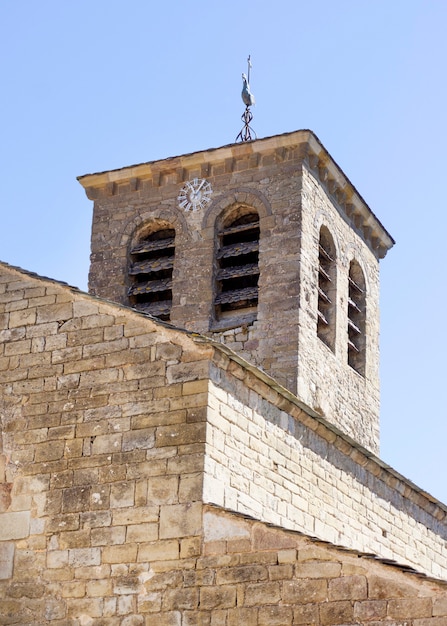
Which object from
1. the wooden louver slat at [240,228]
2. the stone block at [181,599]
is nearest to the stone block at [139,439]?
the stone block at [181,599]

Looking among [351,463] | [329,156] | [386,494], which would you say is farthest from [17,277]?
[329,156]

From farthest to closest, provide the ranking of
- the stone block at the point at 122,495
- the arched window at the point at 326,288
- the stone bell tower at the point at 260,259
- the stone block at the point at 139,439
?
the arched window at the point at 326,288, the stone bell tower at the point at 260,259, the stone block at the point at 139,439, the stone block at the point at 122,495

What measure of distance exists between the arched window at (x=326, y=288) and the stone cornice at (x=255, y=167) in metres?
0.86

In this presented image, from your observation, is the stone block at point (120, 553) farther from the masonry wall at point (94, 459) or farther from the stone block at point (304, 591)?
the stone block at point (304, 591)

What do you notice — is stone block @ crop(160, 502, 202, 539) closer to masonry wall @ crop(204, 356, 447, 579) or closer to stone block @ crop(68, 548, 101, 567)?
masonry wall @ crop(204, 356, 447, 579)

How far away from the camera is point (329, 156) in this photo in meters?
20.3

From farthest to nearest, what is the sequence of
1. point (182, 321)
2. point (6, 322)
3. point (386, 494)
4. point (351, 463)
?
point (182, 321), point (386, 494), point (351, 463), point (6, 322)

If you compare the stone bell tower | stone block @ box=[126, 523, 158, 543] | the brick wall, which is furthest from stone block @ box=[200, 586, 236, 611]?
the stone bell tower

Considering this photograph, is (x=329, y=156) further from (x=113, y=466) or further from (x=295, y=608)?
(x=295, y=608)

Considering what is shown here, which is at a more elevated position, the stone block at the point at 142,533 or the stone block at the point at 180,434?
the stone block at the point at 180,434

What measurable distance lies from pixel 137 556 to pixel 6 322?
118 inches

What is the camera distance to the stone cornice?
19969mm

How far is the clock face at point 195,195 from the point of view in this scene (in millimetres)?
20500

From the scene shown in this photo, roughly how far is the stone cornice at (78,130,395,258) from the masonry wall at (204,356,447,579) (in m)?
6.04
